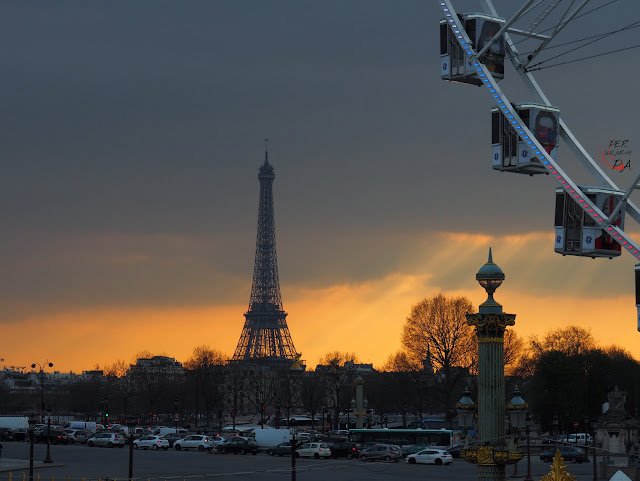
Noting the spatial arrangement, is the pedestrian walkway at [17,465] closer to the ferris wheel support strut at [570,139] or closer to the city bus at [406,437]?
the city bus at [406,437]

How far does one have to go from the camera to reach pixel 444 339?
11988cm

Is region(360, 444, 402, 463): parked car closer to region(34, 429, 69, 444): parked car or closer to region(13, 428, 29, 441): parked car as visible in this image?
region(34, 429, 69, 444): parked car

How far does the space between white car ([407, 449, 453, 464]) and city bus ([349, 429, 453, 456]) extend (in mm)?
13224

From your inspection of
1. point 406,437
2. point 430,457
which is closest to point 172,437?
point 406,437

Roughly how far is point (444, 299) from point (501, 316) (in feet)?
305

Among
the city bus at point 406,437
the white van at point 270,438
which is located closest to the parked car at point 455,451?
the city bus at point 406,437

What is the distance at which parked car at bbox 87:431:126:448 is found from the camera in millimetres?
97562

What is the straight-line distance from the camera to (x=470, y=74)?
30812mm

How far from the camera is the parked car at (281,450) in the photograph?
86.1 m

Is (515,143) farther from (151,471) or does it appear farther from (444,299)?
(444,299)

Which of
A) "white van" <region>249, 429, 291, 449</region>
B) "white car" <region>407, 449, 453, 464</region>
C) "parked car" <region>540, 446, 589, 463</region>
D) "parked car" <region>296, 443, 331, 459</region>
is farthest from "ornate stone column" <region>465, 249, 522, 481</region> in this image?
"white van" <region>249, 429, 291, 449</region>

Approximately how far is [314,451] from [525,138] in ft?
187

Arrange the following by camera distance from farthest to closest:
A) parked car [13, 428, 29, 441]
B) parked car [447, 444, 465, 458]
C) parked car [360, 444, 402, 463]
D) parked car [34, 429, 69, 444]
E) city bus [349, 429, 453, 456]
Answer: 1. parked car [13, 428, 29, 441]
2. parked car [34, 429, 69, 444]
3. city bus [349, 429, 453, 456]
4. parked car [447, 444, 465, 458]
5. parked car [360, 444, 402, 463]

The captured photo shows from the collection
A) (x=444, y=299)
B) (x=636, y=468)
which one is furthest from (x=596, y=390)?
(x=636, y=468)
